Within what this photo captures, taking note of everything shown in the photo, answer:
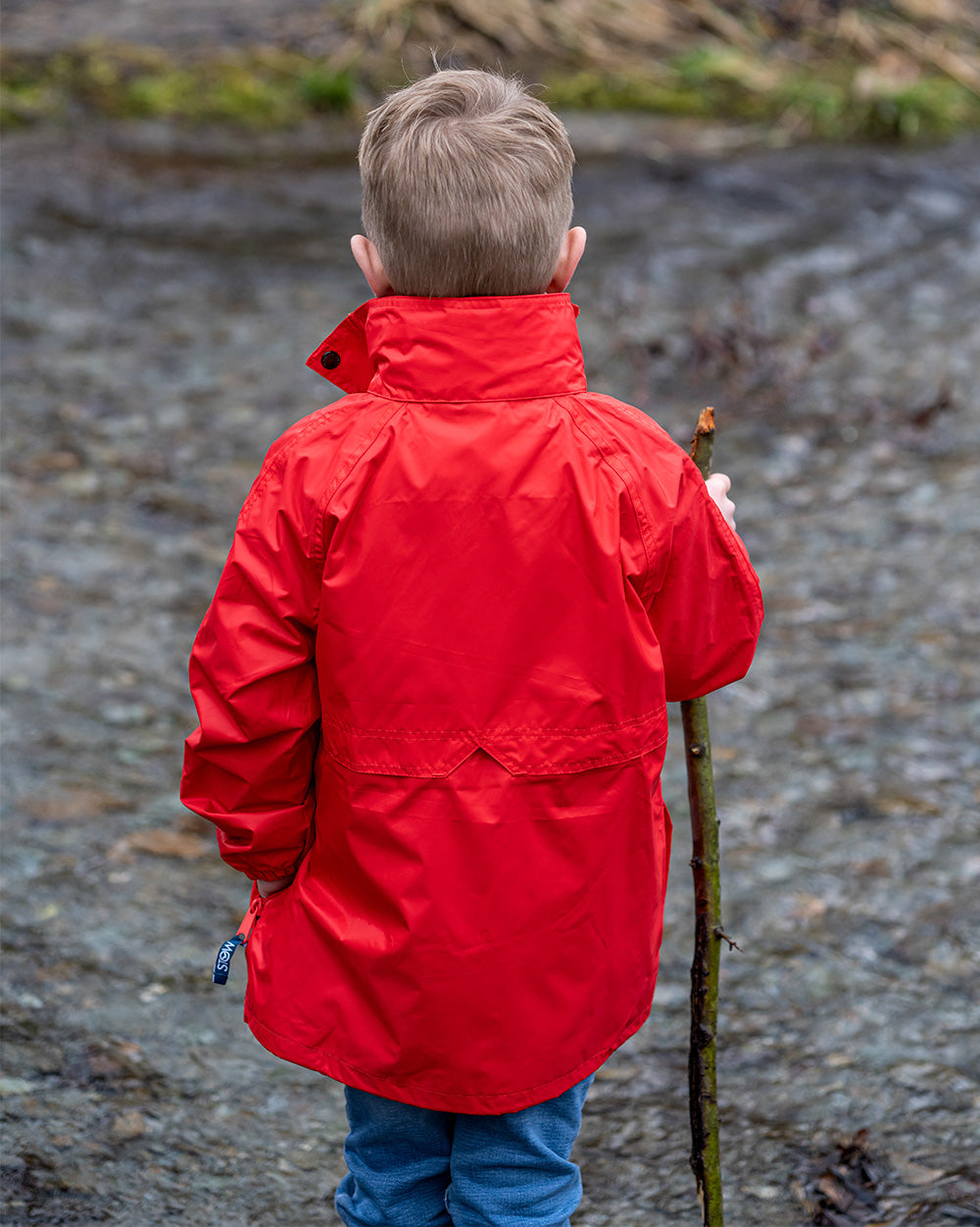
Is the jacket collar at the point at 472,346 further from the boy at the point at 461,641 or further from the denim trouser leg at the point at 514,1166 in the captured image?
the denim trouser leg at the point at 514,1166

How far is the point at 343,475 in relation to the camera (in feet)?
5.85

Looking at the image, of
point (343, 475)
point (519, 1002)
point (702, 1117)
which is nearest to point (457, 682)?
point (343, 475)

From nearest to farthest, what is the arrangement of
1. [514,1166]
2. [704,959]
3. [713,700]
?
[514,1166], [704,959], [713,700]

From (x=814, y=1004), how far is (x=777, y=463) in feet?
10.9

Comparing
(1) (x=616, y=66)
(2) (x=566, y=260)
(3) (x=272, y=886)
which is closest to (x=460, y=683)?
(3) (x=272, y=886)

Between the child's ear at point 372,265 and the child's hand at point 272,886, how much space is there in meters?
0.89

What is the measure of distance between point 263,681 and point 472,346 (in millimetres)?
546

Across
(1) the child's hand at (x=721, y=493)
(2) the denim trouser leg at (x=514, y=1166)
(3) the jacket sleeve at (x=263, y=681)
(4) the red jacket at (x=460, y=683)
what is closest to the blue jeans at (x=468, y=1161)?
A: (2) the denim trouser leg at (x=514, y=1166)

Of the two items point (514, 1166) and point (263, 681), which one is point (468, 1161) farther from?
point (263, 681)

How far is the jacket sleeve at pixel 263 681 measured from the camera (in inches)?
71.2

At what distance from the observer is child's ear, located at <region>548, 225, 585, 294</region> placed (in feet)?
6.06

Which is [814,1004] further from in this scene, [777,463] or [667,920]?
[777,463]

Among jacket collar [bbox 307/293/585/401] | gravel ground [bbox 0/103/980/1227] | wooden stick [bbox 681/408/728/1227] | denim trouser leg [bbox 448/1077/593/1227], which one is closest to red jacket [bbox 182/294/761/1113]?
jacket collar [bbox 307/293/585/401]

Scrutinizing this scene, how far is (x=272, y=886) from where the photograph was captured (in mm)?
2029
